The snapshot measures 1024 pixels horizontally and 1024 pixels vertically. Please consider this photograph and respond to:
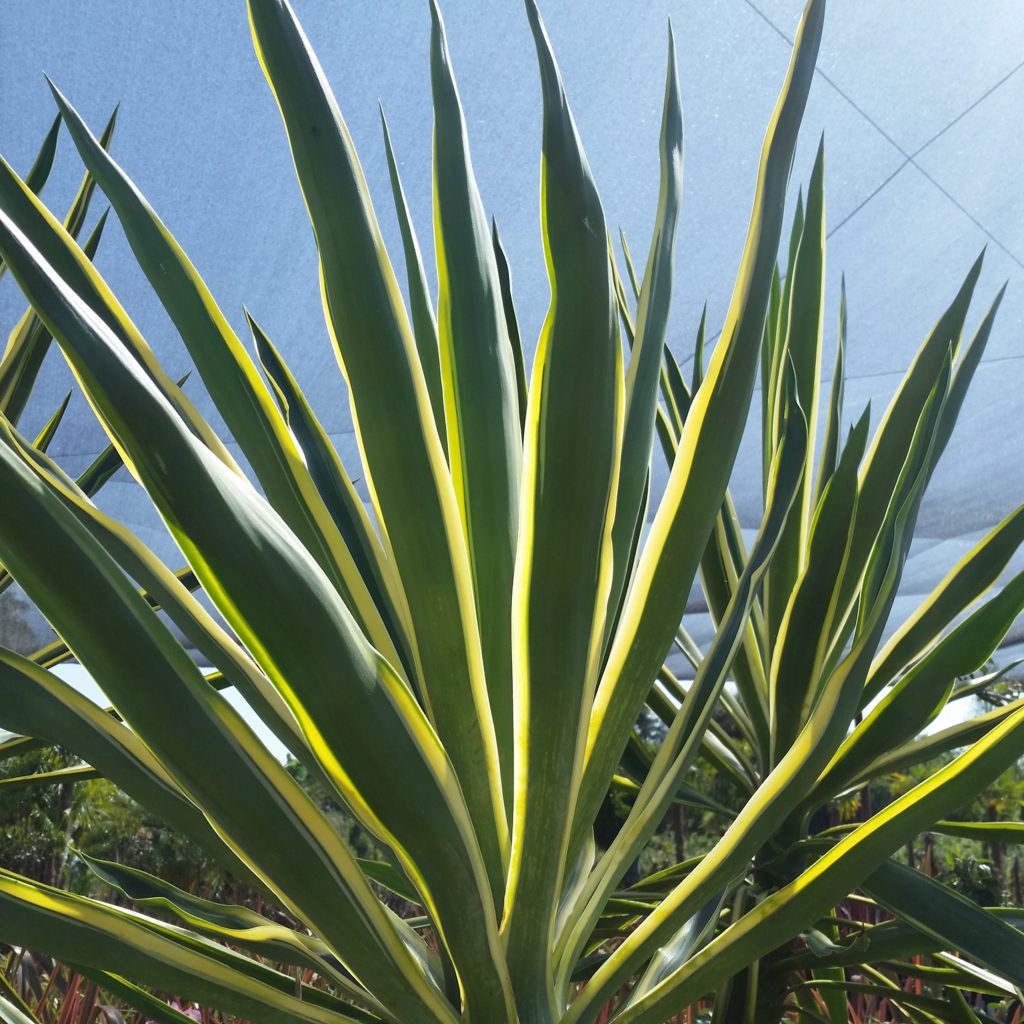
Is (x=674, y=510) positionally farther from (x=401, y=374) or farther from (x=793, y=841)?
Answer: (x=793, y=841)

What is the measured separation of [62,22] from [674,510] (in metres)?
Result: 3.79

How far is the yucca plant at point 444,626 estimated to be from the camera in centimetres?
31

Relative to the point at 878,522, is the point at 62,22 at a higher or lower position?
higher

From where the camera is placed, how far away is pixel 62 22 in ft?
11.3

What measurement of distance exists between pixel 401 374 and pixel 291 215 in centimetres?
401

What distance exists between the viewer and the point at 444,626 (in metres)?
0.42

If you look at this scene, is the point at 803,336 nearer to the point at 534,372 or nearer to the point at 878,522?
the point at 878,522

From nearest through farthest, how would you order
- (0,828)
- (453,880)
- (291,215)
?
(453,880), (291,215), (0,828)

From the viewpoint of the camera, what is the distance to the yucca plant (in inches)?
12.2

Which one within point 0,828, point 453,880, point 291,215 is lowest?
point 0,828

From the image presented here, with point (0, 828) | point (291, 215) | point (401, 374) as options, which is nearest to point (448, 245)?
point (401, 374)

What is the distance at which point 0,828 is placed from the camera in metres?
5.68


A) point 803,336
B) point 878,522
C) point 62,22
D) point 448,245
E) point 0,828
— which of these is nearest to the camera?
point 448,245

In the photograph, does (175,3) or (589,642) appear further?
(175,3)
